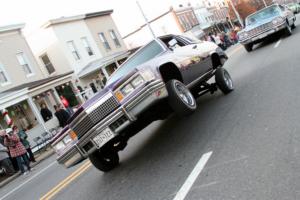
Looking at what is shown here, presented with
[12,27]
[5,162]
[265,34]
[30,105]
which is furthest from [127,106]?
[12,27]

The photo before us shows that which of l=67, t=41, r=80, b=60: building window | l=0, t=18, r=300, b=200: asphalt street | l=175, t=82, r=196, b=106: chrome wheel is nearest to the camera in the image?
l=0, t=18, r=300, b=200: asphalt street

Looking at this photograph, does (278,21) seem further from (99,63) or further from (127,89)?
(99,63)

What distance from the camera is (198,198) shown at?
4.63 meters

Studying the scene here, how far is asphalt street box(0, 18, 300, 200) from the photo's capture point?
4.64 m

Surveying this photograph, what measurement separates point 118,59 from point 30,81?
10089 millimetres

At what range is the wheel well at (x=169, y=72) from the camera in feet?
24.1

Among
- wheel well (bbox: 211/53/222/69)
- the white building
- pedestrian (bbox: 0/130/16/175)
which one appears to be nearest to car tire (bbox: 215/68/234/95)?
wheel well (bbox: 211/53/222/69)

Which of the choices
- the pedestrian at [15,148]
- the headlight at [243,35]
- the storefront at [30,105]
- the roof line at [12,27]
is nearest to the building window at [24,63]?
the roof line at [12,27]

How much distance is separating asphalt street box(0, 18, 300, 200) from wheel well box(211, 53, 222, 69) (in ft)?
2.71

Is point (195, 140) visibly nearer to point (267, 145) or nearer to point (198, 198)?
point (267, 145)

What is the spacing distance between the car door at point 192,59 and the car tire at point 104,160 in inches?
75.2

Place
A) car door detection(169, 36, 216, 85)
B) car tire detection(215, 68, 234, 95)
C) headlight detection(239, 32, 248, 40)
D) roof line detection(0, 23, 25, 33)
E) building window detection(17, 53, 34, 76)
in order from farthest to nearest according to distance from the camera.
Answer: building window detection(17, 53, 34, 76)
roof line detection(0, 23, 25, 33)
headlight detection(239, 32, 248, 40)
car tire detection(215, 68, 234, 95)
car door detection(169, 36, 216, 85)

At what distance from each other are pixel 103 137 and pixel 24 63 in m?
23.0

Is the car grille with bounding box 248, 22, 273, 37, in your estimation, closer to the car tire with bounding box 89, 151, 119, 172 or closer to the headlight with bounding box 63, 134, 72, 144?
the car tire with bounding box 89, 151, 119, 172
